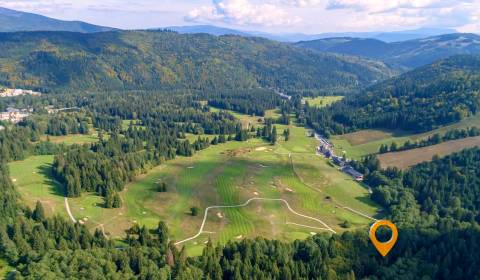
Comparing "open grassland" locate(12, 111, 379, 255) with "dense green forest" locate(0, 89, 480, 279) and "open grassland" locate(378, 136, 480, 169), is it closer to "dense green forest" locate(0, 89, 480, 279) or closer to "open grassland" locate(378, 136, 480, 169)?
"dense green forest" locate(0, 89, 480, 279)

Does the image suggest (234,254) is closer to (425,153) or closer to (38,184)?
(38,184)

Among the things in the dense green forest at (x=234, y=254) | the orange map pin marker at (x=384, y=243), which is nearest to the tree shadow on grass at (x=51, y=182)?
the dense green forest at (x=234, y=254)

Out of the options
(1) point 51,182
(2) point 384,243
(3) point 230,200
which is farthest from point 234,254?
(1) point 51,182

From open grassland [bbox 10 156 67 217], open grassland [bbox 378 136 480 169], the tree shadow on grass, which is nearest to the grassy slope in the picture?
the tree shadow on grass

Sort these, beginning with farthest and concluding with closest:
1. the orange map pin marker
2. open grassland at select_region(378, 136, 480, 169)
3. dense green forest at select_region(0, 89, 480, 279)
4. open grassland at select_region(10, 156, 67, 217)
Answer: open grassland at select_region(378, 136, 480, 169), open grassland at select_region(10, 156, 67, 217), the orange map pin marker, dense green forest at select_region(0, 89, 480, 279)

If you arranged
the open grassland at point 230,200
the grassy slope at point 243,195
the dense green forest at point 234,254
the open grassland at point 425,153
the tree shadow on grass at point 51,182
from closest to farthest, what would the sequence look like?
the dense green forest at point 234,254 < the open grassland at point 230,200 < the grassy slope at point 243,195 < the tree shadow on grass at point 51,182 < the open grassland at point 425,153

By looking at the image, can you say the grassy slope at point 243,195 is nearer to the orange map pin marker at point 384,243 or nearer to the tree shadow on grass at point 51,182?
the tree shadow on grass at point 51,182
